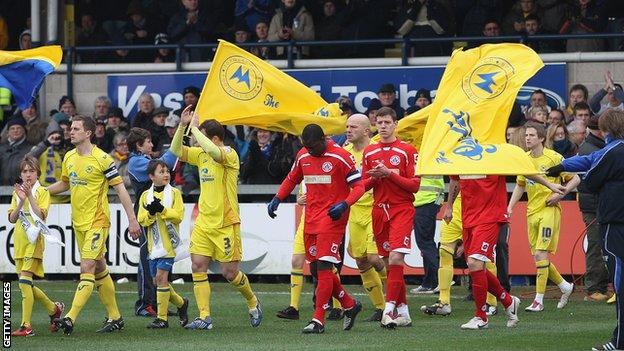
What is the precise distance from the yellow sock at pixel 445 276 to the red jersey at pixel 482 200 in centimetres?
188

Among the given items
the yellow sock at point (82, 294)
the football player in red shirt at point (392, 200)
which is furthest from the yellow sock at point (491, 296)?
the yellow sock at point (82, 294)

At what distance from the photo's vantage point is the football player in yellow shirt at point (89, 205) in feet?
49.2

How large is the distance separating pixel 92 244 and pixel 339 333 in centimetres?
271

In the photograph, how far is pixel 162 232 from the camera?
52.6 feet

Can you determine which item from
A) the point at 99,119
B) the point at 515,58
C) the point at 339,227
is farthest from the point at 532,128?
the point at 99,119

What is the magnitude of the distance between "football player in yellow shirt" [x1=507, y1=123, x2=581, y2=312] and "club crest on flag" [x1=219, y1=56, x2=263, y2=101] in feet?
11.1

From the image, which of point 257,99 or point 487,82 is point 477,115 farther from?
point 257,99

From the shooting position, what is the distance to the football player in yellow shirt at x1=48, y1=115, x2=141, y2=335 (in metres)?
15.0

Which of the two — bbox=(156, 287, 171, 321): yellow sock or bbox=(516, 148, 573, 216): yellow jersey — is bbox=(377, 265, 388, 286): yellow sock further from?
bbox=(156, 287, 171, 321): yellow sock

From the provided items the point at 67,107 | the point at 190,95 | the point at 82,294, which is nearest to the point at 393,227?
the point at 82,294

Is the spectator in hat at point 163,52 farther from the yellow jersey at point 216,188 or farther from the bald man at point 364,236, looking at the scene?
the yellow jersey at point 216,188

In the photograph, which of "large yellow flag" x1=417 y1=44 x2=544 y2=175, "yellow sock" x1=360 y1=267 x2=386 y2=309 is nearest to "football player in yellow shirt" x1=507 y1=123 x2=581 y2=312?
"large yellow flag" x1=417 y1=44 x2=544 y2=175

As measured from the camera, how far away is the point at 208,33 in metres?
26.3

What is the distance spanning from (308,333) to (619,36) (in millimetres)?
9855
